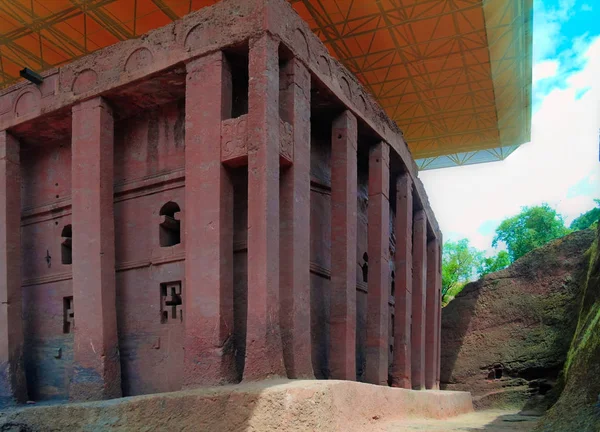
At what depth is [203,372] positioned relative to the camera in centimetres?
778

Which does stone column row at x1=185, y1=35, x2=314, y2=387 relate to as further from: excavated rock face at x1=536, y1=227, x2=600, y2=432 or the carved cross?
excavated rock face at x1=536, y1=227, x2=600, y2=432

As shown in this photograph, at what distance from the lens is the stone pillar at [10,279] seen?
9930 mm

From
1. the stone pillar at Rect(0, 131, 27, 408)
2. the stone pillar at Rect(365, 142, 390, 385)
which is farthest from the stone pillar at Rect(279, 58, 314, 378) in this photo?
the stone pillar at Rect(0, 131, 27, 408)

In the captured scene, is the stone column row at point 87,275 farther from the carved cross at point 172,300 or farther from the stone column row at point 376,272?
the stone column row at point 376,272

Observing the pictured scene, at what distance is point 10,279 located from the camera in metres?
10.3

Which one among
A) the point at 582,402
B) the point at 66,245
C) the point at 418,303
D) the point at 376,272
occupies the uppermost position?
the point at 66,245

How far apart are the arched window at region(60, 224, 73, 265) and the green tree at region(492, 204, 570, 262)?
30834mm

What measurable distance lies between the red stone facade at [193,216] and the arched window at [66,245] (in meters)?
0.04

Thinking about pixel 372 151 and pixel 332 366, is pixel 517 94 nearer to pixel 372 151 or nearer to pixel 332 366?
pixel 372 151

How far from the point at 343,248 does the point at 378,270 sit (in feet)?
4.87

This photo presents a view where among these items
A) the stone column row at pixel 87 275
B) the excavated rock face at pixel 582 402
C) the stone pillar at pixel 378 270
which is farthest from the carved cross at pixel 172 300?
the excavated rock face at pixel 582 402

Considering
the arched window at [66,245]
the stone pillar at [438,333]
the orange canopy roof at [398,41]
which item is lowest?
the stone pillar at [438,333]

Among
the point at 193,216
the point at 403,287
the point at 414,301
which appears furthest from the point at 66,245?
the point at 414,301

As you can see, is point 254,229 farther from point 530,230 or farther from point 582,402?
point 530,230
